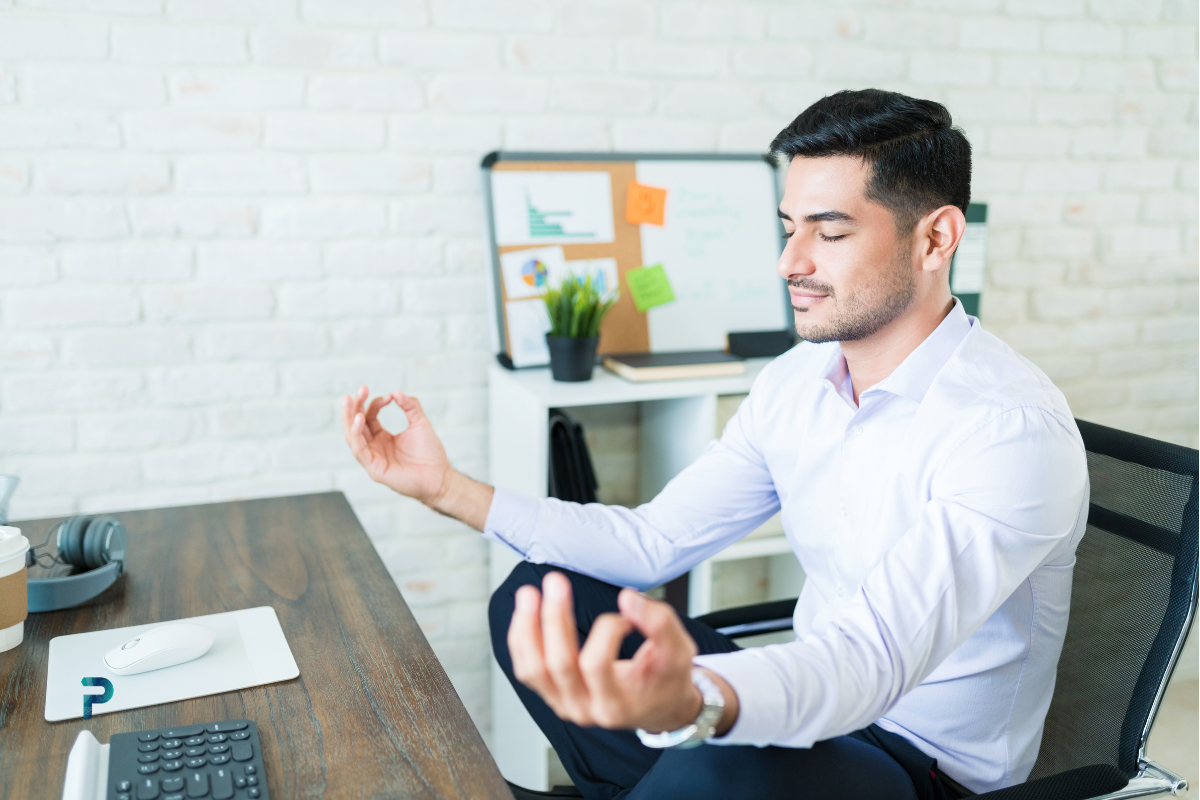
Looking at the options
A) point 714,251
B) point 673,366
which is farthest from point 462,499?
point 714,251

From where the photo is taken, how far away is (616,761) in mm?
1182

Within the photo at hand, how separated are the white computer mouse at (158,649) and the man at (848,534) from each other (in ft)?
1.02

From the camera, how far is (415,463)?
1320 mm

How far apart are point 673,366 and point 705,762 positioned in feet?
3.33

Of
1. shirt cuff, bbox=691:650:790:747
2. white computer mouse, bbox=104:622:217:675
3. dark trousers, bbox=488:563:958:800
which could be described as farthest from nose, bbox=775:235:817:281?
white computer mouse, bbox=104:622:217:675

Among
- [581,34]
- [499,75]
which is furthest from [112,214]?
[581,34]

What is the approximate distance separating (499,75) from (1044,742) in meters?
1.50

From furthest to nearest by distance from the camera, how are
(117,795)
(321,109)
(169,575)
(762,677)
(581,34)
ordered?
(581,34) → (321,109) → (169,575) → (762,677) → (117,795)

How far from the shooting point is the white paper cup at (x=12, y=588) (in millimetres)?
939

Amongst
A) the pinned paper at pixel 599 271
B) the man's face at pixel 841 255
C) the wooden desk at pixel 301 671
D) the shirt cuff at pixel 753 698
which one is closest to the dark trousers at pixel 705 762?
the shirt cuff at pixel 753 698

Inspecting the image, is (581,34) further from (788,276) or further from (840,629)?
(840,629)

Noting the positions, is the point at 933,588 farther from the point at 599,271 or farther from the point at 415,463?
the point at 599,271

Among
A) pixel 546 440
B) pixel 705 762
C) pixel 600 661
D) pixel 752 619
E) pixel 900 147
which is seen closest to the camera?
pixel 600 661

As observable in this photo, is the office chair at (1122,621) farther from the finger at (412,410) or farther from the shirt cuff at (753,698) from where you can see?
the finger at (412,410)
